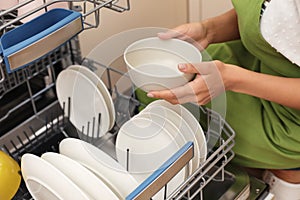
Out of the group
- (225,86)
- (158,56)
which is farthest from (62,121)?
(225,86)

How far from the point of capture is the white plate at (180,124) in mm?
A: 830

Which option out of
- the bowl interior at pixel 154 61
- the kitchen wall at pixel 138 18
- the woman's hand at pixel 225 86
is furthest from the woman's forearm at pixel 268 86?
the kitchen wall at pixel 138 18

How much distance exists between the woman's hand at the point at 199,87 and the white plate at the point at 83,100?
0.54ft

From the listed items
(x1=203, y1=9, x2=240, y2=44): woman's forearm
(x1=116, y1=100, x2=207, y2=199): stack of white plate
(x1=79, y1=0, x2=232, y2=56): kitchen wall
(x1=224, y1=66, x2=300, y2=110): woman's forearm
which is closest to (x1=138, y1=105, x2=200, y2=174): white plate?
(x1=116, y1=100, x2=207, y2=199): stack of white plate

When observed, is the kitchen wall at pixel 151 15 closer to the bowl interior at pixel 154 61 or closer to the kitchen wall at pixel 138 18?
the kitchen wall at pixel 138 18

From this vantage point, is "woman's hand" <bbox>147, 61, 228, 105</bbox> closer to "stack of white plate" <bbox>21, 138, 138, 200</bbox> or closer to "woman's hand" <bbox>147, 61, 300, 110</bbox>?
"woman's hand" <bbox>147, 61, 300, 110</bbox>

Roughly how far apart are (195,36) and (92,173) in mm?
402

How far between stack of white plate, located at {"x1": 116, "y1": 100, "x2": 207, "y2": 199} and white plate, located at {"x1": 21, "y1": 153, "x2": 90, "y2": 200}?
142mm

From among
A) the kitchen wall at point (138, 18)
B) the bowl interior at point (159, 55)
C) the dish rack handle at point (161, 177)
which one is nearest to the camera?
the dish rack handle at point (161, 177)

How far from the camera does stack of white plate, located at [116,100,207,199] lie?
0.84 m

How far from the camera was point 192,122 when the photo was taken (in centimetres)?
87

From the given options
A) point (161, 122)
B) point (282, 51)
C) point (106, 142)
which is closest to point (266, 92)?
point (282, 51)

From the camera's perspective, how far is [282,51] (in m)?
0.88

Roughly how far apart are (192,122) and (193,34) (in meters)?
0.24
